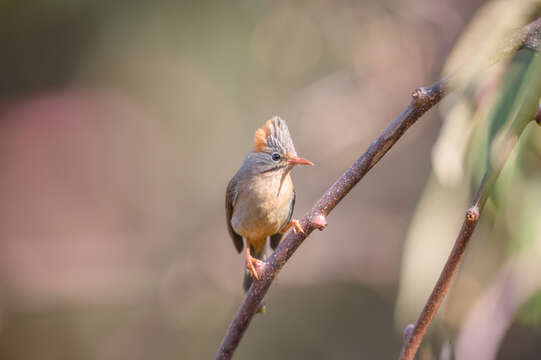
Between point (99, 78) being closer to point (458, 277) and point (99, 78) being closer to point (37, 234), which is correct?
point (37, 234)

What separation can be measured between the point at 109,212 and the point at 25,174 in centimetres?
72

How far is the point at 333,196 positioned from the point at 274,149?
980 mm

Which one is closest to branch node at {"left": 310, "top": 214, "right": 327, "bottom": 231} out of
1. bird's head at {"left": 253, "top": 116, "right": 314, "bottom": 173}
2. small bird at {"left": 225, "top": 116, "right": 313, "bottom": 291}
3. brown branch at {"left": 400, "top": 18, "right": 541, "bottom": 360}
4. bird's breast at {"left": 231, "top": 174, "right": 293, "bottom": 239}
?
brown branch at {"left": 400, "top": 18, "right": 541, "bottom": 360}

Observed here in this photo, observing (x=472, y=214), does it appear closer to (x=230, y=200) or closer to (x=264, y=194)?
(x=264, y=194)

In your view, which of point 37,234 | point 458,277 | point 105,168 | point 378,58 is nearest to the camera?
point 458,277

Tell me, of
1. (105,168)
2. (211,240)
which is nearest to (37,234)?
(105,168)

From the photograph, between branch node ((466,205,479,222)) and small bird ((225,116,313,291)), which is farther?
small bird ((225,116,313,291))

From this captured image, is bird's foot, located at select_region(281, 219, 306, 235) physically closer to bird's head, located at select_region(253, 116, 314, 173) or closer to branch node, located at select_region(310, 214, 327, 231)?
branch node, located at select_region(310, 214, 327, 231)

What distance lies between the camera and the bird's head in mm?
1709

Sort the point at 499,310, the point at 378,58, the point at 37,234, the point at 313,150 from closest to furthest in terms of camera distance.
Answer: the point at 499,310 → the point at 378,58 → the point at 313,150 → the point at 37,234

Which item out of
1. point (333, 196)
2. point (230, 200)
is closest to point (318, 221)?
point (333, 196)

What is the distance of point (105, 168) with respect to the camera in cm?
455

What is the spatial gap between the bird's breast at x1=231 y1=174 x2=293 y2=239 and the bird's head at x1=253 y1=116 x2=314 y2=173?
52 millimetres

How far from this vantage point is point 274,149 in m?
1.79
